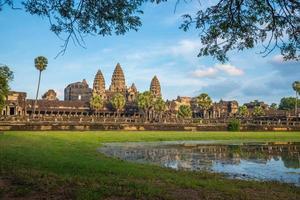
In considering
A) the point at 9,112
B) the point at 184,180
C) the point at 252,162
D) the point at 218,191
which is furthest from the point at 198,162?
the point at 9,112

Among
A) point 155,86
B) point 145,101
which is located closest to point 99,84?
point 155,86

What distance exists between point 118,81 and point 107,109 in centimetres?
3889

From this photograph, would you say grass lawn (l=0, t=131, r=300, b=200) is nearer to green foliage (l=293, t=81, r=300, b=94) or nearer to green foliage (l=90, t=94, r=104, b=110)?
green foliage (l=90, t=94, r=104, b=110)

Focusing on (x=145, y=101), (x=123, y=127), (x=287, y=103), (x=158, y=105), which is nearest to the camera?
(x=123, y=127)

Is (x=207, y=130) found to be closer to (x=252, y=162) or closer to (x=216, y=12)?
(x=252, y=162)

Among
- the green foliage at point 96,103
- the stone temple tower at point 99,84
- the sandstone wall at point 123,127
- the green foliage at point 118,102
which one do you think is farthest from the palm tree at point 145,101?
the sandstone wall at point 123,127

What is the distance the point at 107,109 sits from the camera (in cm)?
12500

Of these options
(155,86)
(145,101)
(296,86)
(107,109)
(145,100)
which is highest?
(155,86)

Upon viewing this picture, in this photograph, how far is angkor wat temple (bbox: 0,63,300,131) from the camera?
243ft

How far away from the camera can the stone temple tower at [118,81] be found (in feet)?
531

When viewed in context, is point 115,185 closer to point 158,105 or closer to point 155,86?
point 158,105

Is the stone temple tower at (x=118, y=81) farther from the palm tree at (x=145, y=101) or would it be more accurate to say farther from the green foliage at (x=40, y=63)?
the green foliage at (x=40, y=63)

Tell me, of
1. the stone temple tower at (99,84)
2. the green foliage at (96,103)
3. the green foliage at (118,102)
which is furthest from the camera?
the stone temple tower at (99,84)

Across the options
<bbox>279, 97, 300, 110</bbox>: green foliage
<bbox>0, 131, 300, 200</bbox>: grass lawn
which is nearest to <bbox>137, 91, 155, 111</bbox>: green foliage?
<bbox>279, 97, 300, 110</bbox>: green foliage
